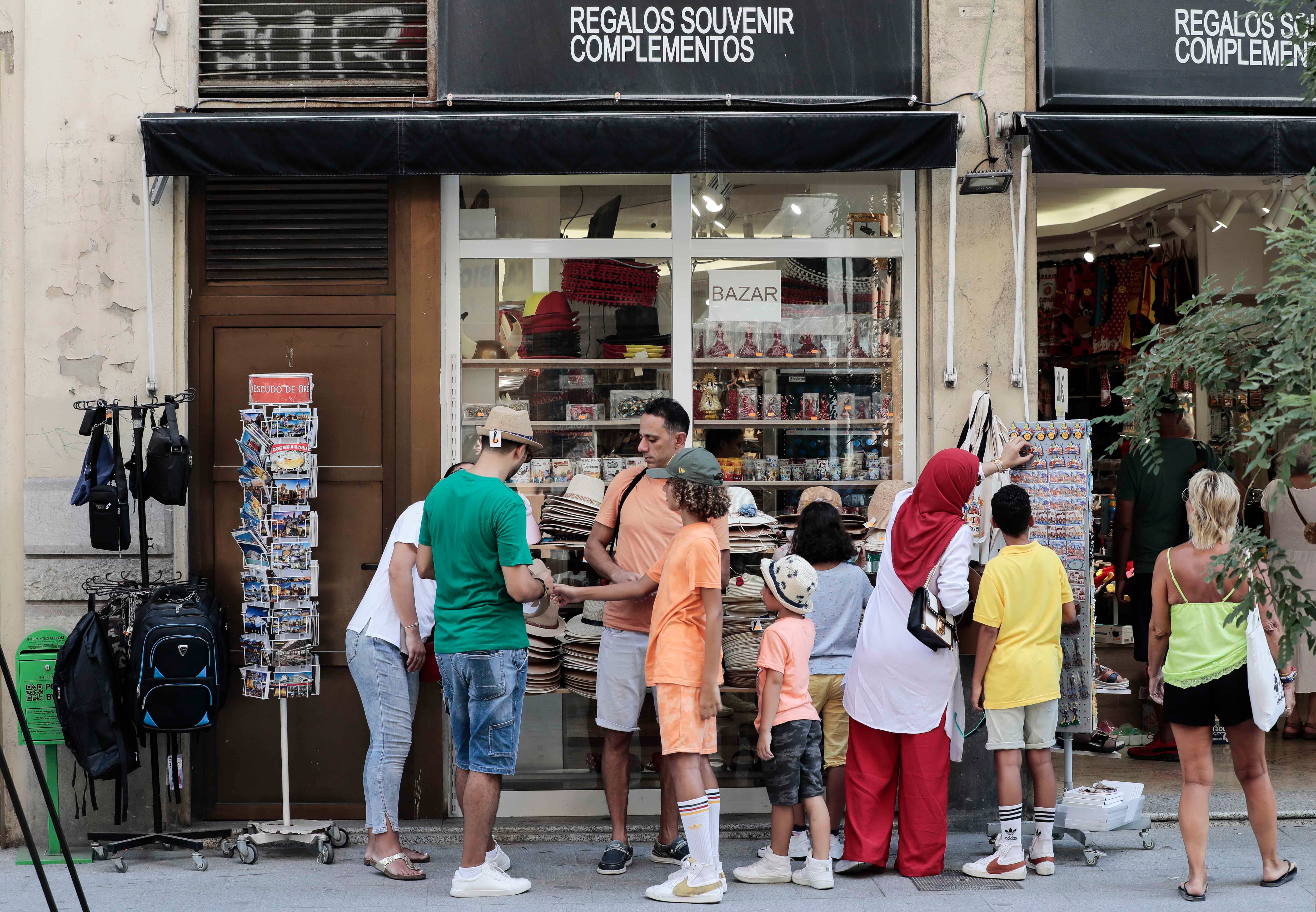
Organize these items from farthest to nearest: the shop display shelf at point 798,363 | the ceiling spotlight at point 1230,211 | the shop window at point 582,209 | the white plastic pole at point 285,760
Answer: the ceiling spotlight at point 1230,211 < the shop display shelf at point 798,363 < the shop window at point 582,209 < the white plastic pole at point 285,760

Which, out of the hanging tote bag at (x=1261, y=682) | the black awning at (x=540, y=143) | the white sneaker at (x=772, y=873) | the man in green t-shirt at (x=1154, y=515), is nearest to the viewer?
the hanging tote bag at (x=1261, y=682)

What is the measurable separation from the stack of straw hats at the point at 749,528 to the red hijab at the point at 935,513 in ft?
3.73

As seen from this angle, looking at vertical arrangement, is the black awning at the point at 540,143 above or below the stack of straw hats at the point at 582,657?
above

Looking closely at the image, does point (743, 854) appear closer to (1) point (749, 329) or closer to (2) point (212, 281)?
(1) point (749, 329)

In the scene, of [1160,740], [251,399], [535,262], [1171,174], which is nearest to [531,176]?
[535,262]

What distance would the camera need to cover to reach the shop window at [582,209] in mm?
6820

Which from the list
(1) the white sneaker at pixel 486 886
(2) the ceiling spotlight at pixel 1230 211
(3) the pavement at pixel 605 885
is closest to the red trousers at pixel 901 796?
(3) the pavement at pixel 605 885

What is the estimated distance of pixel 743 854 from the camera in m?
6.04

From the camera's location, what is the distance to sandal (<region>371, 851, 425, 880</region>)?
5648mm

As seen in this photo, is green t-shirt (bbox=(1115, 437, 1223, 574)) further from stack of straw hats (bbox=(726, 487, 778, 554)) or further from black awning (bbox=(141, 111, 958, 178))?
black awning (bbox=(141, 111, 958, 178))

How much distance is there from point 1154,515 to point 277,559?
535cm

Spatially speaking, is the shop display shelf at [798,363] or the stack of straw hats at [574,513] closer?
the stack of straw hats at [574,513]


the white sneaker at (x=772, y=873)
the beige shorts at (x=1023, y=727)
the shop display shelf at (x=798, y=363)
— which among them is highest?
the shop display shelf at (x=798, y=363)

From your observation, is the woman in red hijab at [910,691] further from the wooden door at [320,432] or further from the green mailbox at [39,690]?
the green mailbox at [39,690]
